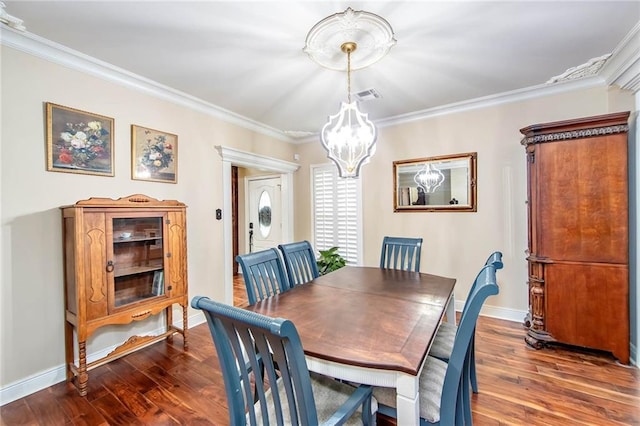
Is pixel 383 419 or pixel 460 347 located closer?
pixel 460 347

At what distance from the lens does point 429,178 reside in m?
3.71

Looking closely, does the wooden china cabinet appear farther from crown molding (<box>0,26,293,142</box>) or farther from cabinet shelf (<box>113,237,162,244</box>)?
crown molding (<box>0,26,293,142</box>)

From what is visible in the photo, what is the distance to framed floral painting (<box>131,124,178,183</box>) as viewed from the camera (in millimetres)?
2729

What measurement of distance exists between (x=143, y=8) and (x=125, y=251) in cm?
184

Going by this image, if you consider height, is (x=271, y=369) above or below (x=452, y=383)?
above

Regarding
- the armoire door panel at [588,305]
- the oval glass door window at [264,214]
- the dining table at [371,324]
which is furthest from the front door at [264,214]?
the armoire door panel at [588,305]

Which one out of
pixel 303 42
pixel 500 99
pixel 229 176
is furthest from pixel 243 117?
pixel 500 99

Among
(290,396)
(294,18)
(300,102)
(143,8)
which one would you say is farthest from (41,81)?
(290,396)

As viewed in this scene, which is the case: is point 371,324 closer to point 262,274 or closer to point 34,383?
point 262,274

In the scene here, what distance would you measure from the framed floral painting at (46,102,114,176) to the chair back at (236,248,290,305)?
1577 millimetres

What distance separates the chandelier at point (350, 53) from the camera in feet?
6.15

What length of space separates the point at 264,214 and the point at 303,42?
12.0 feet

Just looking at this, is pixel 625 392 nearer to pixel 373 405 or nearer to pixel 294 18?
pixel 373 405

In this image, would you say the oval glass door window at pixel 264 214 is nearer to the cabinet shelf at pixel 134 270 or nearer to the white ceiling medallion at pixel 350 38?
the cabinet shelf at pixel 134 270
